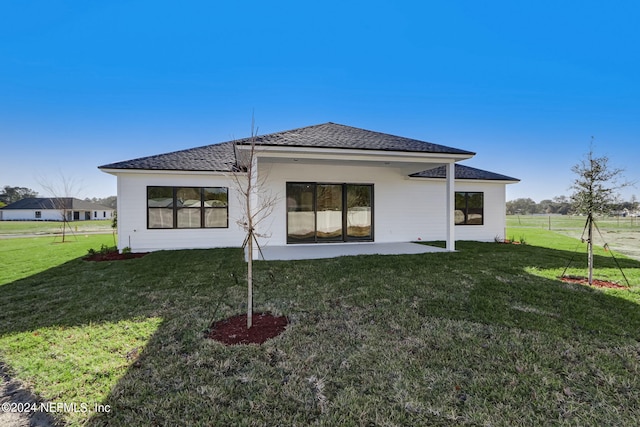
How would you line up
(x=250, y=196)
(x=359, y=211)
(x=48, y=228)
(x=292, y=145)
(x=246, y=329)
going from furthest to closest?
(x=48, y=228) < (x=359, y=211) < (x=250, y=196) < (x=292, y=145) < (x=246, y=329)

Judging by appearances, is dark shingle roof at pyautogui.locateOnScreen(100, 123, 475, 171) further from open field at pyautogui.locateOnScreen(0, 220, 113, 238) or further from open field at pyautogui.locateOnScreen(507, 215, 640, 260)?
open field at pyautogui.locateOnScreen(0, 220, 113, 238)

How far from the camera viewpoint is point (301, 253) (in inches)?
348

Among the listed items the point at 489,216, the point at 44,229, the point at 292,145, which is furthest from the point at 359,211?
the point at 44,229

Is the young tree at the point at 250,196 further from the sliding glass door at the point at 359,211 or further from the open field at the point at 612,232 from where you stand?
the open field at the point at 612,232

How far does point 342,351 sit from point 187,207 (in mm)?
9324

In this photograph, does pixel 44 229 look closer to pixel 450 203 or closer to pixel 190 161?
pixel 190 161

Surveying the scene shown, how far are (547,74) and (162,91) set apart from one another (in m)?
19.1

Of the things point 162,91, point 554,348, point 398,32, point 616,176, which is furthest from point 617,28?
point 162,91

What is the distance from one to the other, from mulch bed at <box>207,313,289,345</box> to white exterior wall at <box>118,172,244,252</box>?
23.4 ft

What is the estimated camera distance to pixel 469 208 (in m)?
12.9

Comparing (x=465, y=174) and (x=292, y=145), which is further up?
(x=292, y=145)

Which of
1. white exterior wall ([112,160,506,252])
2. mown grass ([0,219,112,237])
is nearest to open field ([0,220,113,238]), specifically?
mown grass ([0,219,112,237])

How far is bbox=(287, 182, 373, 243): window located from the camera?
10773 millimetres

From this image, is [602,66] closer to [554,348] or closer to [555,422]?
[554,348]
